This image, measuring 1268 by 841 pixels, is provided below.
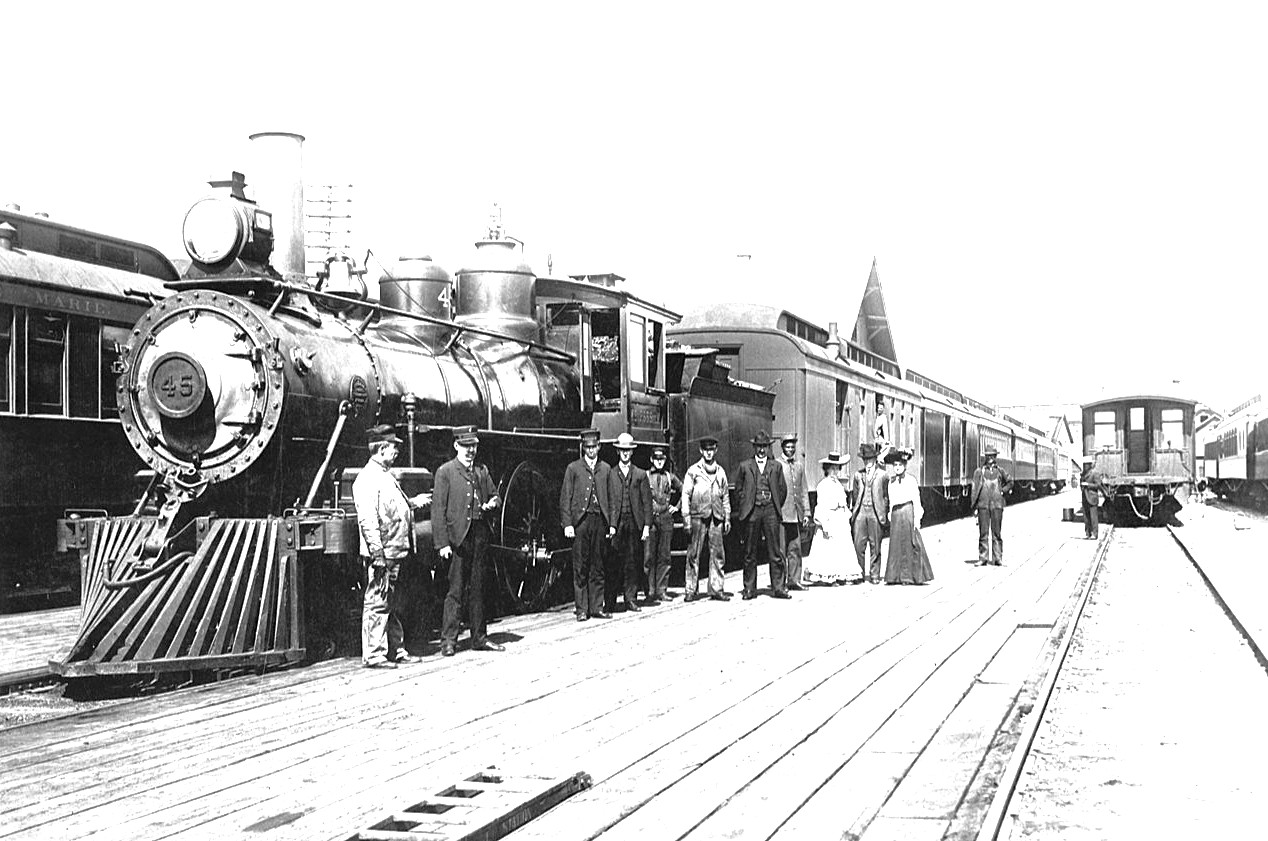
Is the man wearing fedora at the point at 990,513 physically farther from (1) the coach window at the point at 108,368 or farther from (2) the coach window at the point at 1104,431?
(2) the coach window at the point at 1104,431

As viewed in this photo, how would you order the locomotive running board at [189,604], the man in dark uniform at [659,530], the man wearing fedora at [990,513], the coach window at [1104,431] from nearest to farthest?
the locomotive running board at [189,604], the man in dark uniform at [659,530], the man wearing fedora at [990,513], the coach window at [1104,431]

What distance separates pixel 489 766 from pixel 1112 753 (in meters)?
2.78

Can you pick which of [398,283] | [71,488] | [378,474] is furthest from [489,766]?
[71,488]

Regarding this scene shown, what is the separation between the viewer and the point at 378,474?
8250 mm

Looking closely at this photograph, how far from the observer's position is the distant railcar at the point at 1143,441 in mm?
25969

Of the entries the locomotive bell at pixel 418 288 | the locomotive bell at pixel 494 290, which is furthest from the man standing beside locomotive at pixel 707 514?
the locomotive bell at pixel 418 288

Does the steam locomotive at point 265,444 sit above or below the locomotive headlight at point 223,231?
below

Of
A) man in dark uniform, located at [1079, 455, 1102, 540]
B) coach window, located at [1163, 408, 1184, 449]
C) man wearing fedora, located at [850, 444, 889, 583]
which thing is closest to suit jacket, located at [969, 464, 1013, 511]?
man wearing fedora, located at [850, 444, 889, 583]

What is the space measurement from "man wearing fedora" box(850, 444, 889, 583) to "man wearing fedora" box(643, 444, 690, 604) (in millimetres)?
2960

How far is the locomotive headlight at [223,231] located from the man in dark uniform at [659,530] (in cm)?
452

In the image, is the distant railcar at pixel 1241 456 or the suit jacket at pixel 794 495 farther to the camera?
the distant railcar at pixel 1241 456

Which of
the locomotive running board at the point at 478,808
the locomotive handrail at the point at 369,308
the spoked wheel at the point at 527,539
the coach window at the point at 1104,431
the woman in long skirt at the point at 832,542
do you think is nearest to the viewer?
the locomotive running board at the point at 478,808

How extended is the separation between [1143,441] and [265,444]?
73.5ft

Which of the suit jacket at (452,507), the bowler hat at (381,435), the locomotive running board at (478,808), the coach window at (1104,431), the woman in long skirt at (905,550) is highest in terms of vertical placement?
the coach window at (1104,431)
